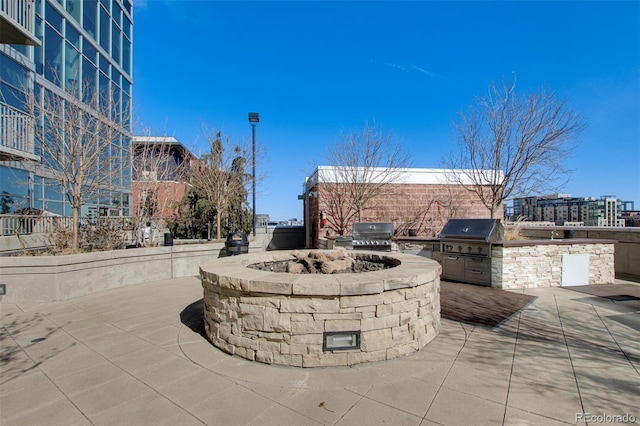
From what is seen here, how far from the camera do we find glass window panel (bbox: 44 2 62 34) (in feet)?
36.7

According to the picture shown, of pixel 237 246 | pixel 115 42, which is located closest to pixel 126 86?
pixel 115 42

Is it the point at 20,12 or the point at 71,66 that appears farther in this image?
the point at 71,66

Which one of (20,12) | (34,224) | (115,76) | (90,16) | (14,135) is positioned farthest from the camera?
(115,76)

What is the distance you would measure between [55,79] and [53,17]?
97.7 inches

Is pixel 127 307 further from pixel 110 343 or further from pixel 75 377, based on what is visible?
pixel 75 377

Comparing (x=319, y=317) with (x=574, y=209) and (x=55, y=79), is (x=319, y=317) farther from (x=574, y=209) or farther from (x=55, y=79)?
(x=574, y=209)

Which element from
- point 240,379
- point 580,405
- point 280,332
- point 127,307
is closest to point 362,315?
point 280,332

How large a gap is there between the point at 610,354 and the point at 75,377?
5.82m

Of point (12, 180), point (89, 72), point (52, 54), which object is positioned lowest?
point (12, 180)

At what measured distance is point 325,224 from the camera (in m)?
14.6

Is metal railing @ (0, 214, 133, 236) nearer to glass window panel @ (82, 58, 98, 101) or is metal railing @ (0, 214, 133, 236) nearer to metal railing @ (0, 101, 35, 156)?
metal railing @ (0, 101, 35, 156)

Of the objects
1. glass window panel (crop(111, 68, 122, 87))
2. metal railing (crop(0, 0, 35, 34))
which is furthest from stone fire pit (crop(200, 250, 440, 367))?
glass window panel (crop(111, 68, 122, 87))

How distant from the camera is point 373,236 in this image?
10094mm

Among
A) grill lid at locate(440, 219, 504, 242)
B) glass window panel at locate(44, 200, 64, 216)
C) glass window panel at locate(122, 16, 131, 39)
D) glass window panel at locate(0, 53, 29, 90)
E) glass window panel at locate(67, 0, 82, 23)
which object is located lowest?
grill lid at locate(440, 219, 504, 242)
